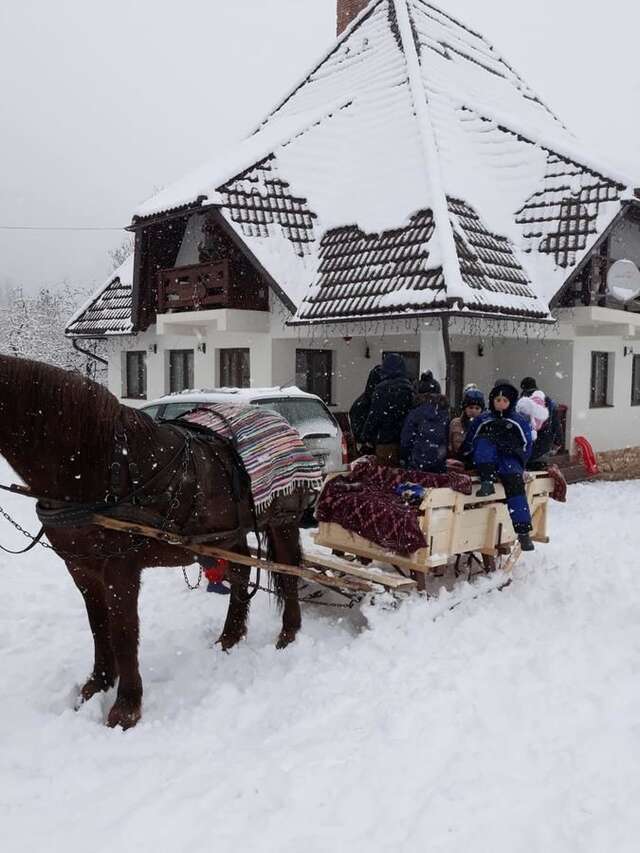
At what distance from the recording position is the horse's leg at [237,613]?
4566 mm

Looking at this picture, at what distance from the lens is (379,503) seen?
5.08 meters

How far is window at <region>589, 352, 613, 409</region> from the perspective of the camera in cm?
1357

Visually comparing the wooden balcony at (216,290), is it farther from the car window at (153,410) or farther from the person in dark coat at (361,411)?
the person in dark coat at (361,411)

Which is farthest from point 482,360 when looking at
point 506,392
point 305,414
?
point 506,392

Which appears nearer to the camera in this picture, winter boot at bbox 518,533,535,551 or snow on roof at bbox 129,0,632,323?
winter boot at bbox 518,533,535,551

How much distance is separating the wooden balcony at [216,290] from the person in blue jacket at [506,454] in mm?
7908

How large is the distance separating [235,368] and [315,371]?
160 cm

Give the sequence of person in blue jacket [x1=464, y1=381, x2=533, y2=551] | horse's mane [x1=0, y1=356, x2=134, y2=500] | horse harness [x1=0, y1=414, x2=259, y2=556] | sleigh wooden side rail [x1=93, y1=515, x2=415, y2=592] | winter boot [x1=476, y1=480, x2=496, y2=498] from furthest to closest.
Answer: person in blue jacket [x1=464, y1=381, x2=533, y2=551] < winter boot [x1=476, y1=480, x2=496, y2=498] < sleigh wooden side rail [x1=93, y1=515, x2=415, y2=592] < horse harness [x1=0, y1=414, x2=259, y2=556] < horse's mane [x1=0, y1=356, x2=134, y2=500]

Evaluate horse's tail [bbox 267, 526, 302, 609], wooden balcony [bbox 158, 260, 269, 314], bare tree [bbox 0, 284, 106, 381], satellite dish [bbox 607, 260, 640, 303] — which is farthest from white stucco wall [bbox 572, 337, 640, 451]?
bare tree [bbox 0, 284, 106, 381]

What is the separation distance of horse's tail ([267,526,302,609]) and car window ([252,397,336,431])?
284cm

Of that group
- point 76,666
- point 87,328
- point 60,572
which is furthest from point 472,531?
point 87,328

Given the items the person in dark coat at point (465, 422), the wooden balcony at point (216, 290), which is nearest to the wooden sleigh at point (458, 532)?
the person in dark coat at point (465, 422)

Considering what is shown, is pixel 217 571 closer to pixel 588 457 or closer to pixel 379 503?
pixel 379 503

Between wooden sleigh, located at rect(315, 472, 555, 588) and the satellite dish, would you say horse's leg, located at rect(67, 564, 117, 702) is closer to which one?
wooden sleigh, located at rect(315, 472, 555, 588)
